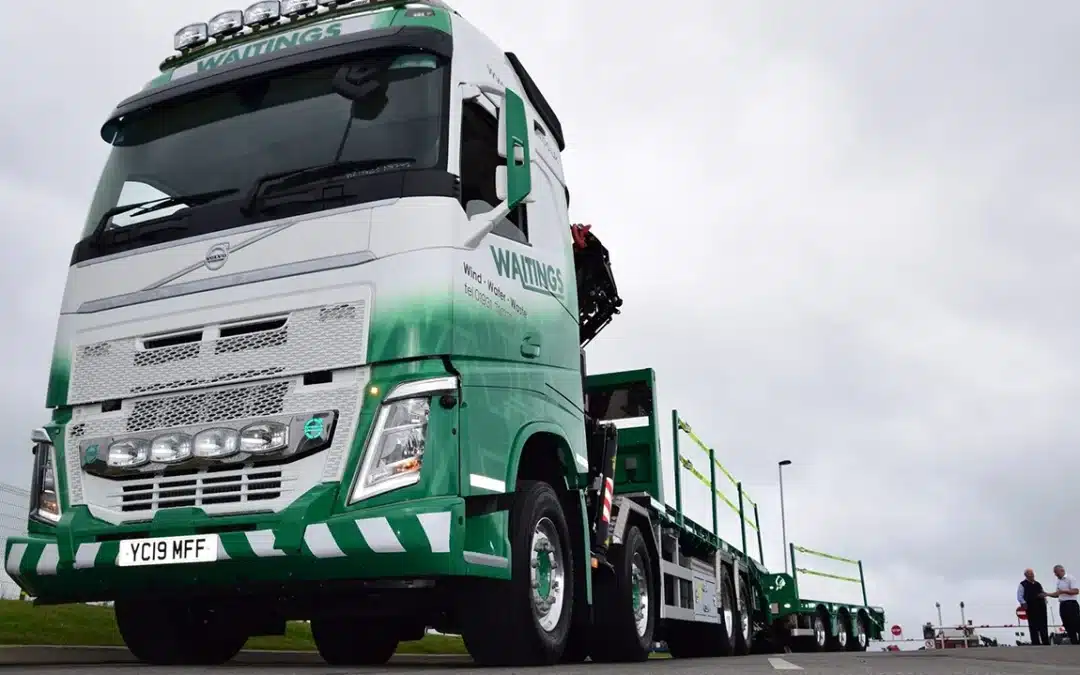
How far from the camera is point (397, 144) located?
5570mm

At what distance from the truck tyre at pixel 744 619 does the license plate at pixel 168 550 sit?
8.52 m

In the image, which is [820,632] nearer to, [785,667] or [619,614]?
[619,614]

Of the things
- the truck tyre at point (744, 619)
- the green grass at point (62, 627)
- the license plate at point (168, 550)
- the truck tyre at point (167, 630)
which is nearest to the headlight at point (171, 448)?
the license plate at point (168, 550)

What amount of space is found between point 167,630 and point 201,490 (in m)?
1.78

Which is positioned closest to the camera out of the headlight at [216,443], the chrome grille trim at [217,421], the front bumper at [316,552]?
the front bumper at [316,552]

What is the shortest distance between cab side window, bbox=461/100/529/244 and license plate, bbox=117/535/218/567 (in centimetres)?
208

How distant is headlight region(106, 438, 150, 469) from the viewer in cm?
540

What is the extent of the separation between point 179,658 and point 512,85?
408 cm

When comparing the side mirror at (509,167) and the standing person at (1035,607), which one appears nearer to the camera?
the side mirror at (509,167)

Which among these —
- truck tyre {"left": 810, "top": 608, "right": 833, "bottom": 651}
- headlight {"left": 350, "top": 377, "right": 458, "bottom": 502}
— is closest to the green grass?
headlight {"left": 350, "top": 377, "right": 458, "bottom": 502}

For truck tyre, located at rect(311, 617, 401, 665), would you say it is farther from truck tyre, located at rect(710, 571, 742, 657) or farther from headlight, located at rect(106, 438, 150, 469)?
truck tyre, located at rect(710, 571, 742, 657)

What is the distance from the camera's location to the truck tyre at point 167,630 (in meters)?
6.49

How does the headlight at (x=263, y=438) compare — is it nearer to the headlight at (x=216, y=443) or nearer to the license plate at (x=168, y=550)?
the headlight at (x=216, y=443)

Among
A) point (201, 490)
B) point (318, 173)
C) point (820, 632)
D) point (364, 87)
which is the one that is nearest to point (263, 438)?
point (201, 490)
